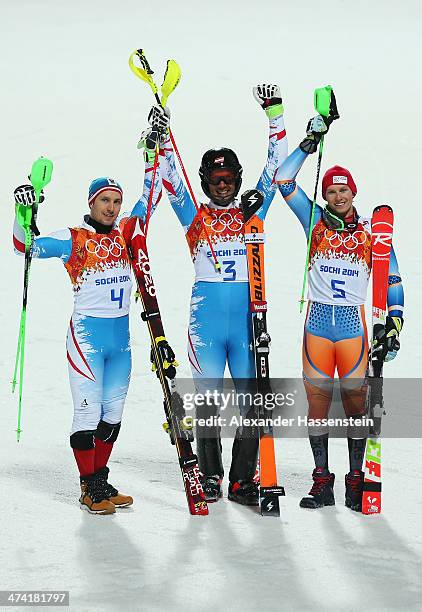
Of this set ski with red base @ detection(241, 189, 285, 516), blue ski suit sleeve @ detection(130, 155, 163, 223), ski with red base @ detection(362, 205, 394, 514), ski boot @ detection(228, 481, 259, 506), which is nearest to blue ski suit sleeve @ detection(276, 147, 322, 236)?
ski with red base @ detection(241, 189, 285, 516)

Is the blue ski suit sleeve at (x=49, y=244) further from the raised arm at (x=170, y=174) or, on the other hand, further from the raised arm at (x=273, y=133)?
the raised arm at (x=273, y=133)

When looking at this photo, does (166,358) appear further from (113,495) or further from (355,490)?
(355,490)

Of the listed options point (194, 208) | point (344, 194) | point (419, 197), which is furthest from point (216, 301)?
point (419, 197)

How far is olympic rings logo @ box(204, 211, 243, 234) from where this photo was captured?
6.60 metres

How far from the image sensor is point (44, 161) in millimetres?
6359

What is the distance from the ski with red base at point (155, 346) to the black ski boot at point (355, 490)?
97 centimetres

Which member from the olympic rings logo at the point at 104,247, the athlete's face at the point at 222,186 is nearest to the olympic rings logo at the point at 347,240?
the athlete's face at the point at 222,186

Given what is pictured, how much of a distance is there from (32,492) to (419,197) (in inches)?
452

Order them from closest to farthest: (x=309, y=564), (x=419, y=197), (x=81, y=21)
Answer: (x=309, y=564) < (x=419, y=197) < (x=81, y=21)

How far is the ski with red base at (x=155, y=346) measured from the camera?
6430mm

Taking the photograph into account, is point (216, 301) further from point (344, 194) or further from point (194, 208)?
point (344, 194)

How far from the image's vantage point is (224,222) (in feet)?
21.7

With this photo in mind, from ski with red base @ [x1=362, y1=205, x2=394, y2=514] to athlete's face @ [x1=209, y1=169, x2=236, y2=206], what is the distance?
95 centimetres

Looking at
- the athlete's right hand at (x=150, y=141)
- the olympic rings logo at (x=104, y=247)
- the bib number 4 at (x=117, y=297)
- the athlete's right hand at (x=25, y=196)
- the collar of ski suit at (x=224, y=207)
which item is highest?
the athlete's right hand at (x=150, y=141)
